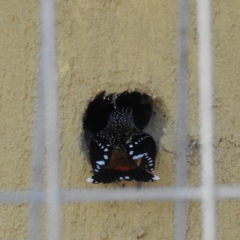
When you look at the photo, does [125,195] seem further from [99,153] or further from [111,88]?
[111,88]

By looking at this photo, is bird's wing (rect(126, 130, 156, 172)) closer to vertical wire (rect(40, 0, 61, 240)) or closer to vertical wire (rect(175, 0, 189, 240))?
vertical wire (rect(175, 0, 189, 240))

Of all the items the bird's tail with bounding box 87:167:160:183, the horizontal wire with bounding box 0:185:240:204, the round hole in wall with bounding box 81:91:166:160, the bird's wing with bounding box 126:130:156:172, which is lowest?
the horizontal wire with bounding box 0:185:240:204

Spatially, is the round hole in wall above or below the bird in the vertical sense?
above

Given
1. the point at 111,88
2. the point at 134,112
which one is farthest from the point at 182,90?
the point at 134,112

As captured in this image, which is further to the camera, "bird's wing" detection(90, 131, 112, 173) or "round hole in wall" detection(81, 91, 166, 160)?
"round hole in wall" detection(81, 91, 166, 160)

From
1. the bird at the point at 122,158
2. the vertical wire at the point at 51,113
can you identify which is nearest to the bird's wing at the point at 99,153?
the bird at the point at 122,158

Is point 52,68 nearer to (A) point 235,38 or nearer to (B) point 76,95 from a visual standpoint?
(B) point 76,95

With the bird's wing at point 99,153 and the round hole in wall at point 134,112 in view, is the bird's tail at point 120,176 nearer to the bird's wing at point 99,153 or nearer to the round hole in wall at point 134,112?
the bird's wing at point 99,153

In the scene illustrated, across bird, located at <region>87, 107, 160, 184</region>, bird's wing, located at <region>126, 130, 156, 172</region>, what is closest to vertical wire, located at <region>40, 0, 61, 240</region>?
bird, located at <region>87, 107, 160, 184</region>
